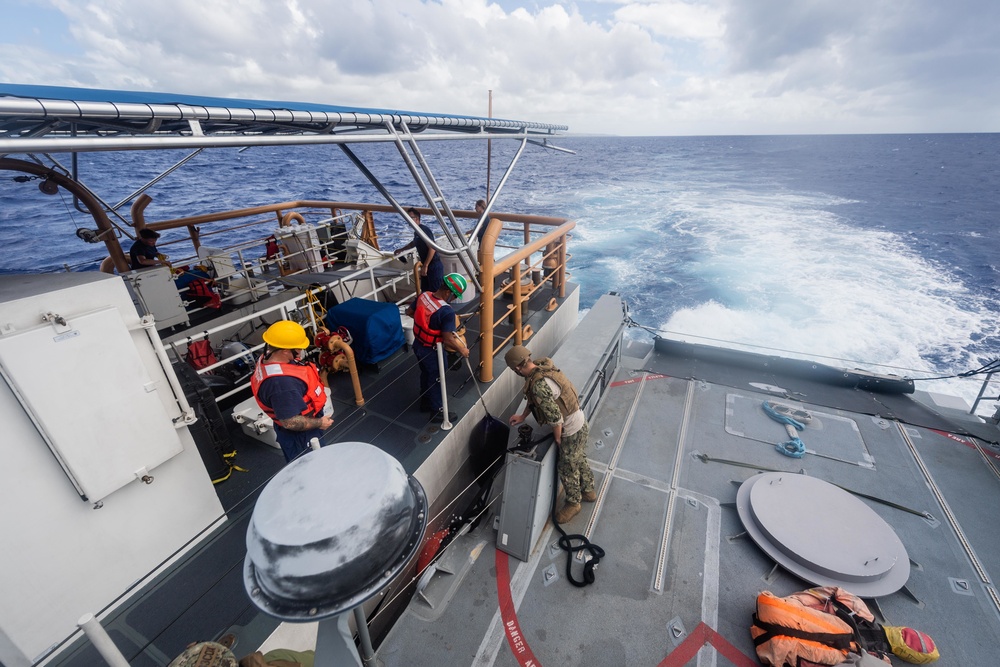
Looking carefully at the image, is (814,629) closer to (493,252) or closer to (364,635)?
(364,635)

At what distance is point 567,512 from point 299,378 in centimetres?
290

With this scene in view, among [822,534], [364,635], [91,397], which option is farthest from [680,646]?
[91,397]

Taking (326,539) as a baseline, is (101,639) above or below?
below

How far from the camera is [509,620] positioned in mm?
3527

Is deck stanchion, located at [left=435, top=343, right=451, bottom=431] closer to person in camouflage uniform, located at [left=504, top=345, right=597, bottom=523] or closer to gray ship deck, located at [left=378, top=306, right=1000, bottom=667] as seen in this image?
person in camouflage uniform, located at [left=504, top=345, right=597, bottom=523]

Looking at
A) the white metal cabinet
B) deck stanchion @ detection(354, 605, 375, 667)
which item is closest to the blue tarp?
the white metal cabinet

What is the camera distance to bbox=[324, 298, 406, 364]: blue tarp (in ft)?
18.0

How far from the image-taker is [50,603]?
2.49 m

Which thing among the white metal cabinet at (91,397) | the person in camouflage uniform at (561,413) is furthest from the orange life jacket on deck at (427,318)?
the white metal cabinet at (91,397)

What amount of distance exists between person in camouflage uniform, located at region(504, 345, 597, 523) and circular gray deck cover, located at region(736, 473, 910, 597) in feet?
5.47

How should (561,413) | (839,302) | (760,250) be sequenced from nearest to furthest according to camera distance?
(561,413) → (839,302) → (760,250)

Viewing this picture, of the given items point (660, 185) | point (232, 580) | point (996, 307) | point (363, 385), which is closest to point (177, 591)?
point (232, 580)

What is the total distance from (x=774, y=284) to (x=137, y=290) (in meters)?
16.9

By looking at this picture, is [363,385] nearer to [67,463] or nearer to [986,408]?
[67,463]
